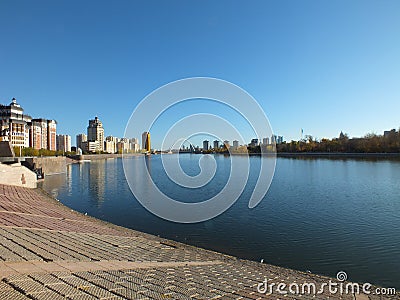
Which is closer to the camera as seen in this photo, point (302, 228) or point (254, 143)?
point (302, 228)

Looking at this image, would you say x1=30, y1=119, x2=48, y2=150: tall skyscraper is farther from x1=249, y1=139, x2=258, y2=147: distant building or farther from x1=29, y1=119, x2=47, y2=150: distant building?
x1=249, y1=139, x2=258, y2=147: distant building

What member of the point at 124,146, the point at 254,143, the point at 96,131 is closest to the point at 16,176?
the point at 254,143

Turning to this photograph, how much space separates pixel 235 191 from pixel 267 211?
20.1 feet

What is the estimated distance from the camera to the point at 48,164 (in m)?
31.3

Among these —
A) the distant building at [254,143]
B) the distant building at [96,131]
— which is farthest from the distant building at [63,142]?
the distant building at [254,143]

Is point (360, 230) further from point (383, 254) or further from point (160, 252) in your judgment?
point (160, 252)

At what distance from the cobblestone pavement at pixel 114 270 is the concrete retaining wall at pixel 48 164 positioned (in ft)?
75.3

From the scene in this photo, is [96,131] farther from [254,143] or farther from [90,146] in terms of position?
[254,143]

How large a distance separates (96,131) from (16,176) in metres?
115

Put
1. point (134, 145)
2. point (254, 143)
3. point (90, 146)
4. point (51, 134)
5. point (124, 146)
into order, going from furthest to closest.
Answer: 1. point (134, 145)
2. point (124, 146)
3. point (90, 146)
4. point (254, 143)
5. point (51, 134)

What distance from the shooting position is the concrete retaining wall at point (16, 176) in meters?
15.2

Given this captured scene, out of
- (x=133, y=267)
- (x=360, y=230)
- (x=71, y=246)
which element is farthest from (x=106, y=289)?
(x=360, y=230)

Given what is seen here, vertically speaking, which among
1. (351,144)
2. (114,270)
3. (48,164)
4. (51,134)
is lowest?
(114,270)

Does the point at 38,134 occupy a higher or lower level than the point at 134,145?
higher
